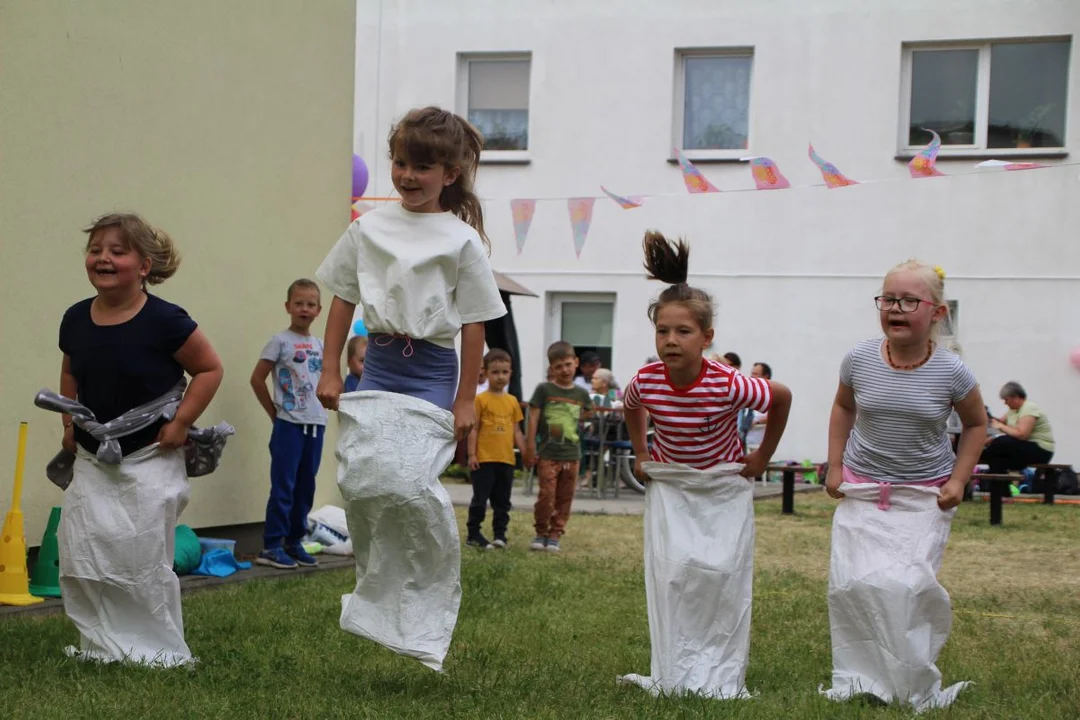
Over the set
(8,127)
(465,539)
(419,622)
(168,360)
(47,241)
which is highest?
(8,127)

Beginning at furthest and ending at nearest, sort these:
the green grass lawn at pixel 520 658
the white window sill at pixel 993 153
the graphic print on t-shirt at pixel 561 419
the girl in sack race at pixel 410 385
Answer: the white window sill at pixel 993 153 < the graphic print on t-shirt at pixel 561 419 < the girl in sack race at pixel 410 385 < the green grass lawn at pixel 520 658

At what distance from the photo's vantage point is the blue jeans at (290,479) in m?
7.60

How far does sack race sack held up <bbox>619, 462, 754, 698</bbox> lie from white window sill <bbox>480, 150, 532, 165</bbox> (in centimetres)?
1373

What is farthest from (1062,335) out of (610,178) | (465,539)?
(465,539)

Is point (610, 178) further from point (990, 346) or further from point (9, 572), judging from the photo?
point (9, 572)

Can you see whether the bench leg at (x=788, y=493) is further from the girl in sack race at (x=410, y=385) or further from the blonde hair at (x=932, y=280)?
the girl in sack race at (x=410, y=385)

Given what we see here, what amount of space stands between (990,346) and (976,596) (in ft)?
32.8

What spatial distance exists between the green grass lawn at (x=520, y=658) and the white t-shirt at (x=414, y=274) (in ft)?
3.94

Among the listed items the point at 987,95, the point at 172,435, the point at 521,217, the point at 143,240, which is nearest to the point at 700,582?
the point at 172,435

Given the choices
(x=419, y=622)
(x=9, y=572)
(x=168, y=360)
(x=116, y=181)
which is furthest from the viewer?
(x=116, y=181)

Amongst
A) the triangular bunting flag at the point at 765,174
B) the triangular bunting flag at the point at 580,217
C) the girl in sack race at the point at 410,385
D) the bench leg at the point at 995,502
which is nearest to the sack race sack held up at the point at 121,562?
the girl in sack race at the point at 410,385

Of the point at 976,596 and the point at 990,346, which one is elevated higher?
the point at 990,346

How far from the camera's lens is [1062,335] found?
55.0 ft

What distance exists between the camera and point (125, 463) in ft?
15.6
